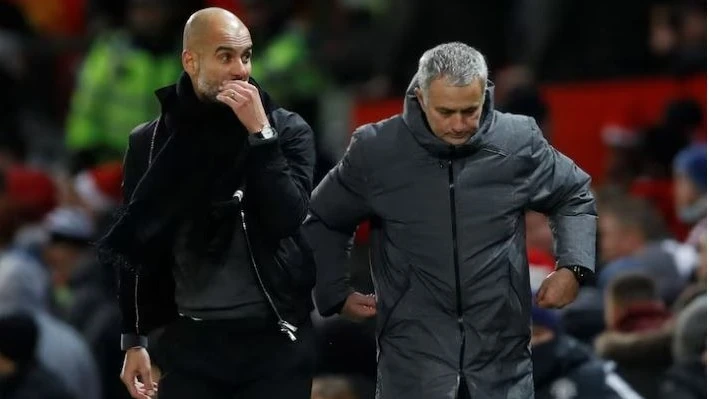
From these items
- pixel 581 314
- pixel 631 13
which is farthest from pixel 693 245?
pixel 631 13

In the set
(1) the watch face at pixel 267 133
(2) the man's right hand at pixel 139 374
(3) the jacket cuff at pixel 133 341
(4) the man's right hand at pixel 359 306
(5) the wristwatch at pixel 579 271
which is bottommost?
(2) the man's right hand at pixel 139 374

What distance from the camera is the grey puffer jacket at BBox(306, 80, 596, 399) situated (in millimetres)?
6219

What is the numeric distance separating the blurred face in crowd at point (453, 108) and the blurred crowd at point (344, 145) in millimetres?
1240

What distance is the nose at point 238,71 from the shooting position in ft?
19.9

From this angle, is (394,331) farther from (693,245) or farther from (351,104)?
(351,104)

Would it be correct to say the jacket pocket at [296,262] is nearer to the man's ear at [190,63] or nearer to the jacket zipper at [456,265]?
the jacket zipper at [456,265]

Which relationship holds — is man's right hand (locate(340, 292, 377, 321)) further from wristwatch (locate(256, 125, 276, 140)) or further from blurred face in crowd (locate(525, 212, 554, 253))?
blurred face in crowd (locate(525, 212, 554, 253))

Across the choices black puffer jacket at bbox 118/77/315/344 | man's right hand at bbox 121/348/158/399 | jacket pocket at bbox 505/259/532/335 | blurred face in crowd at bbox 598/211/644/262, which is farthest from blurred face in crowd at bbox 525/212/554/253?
man's right hand at bbox 121/348/158/399

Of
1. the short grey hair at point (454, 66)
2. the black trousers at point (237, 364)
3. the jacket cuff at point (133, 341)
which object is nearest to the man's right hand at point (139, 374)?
the jacket cuff at point (133, 341)

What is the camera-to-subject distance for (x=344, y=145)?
13359 millimetres

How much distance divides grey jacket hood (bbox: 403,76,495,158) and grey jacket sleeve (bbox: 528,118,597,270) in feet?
0.56

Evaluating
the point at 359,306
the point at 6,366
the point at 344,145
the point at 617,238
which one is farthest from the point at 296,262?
the point at 344,145

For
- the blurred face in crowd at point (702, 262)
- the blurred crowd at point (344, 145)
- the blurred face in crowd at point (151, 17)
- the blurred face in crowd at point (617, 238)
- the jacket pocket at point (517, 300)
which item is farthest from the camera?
the blurred face in crowd at point (151, 17)

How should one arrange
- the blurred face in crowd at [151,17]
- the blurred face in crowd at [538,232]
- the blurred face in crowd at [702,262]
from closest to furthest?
the blurred face in crowd at [702,262] < the blurred face in crowd at [538,232] < the blurred face in crowd at [151,17]
